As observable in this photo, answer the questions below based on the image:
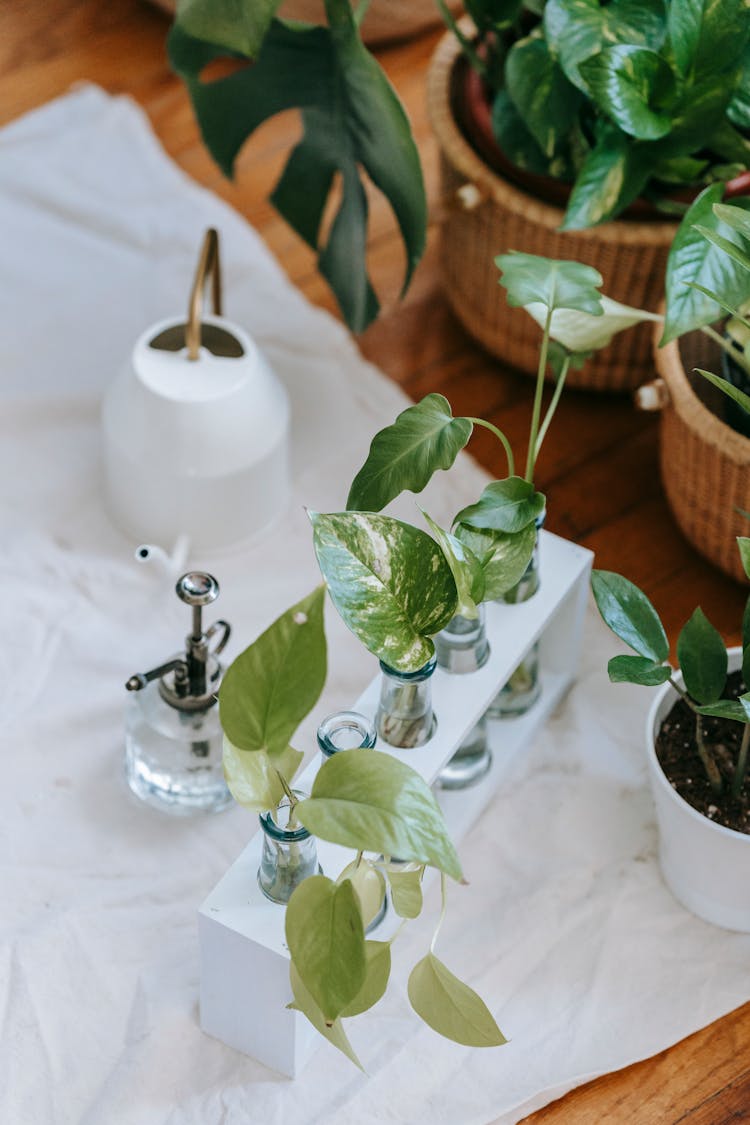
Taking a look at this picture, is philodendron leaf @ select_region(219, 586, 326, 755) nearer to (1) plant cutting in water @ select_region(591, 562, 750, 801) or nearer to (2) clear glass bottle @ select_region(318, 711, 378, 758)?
(2) clear glass bottle @ select_region(318, 711, 378, 758)

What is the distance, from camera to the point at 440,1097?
0.93 meters

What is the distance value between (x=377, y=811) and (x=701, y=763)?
1.27ft

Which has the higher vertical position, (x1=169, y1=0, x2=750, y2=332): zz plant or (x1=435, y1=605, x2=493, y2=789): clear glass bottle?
(x1=169, y1=0, x2=750, y2=332): zz plant

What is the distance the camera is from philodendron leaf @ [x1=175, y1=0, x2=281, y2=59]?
3.28 feet

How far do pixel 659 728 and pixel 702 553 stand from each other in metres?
0.27

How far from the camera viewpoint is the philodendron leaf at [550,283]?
881 millimetres

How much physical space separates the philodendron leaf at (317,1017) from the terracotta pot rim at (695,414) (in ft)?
1.72

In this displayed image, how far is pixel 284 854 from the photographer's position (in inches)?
32.8

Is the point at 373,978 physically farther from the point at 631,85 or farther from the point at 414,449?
the point at 631,85

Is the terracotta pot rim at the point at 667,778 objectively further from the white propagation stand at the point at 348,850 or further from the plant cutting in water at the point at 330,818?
the plant cutting in water at the point at 330,818

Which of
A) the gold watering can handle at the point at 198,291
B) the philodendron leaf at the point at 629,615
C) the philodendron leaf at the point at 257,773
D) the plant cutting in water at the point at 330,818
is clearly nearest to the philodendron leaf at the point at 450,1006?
the plant cutting in water at the point at 330,818

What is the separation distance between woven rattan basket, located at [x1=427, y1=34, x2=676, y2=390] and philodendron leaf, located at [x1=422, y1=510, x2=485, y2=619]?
1.63 ft

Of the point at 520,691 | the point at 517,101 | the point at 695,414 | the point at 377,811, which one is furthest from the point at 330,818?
the point at 517,101

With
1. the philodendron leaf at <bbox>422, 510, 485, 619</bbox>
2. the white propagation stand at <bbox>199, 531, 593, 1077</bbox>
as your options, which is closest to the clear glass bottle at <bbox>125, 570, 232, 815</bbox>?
the white propagation stand at <bbox>199, 531, 593, 1077</bbox>
